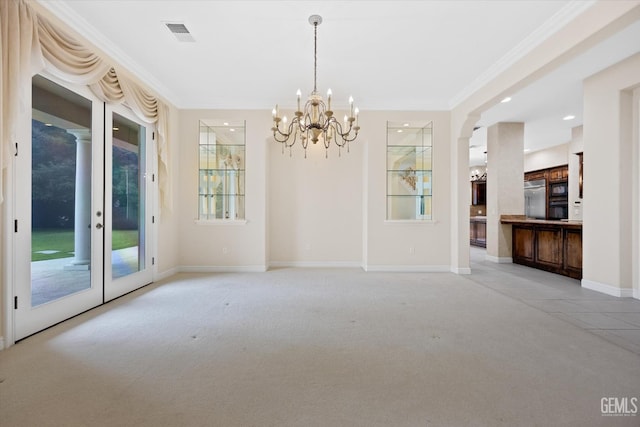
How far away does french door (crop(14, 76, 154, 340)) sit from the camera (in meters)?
2.51

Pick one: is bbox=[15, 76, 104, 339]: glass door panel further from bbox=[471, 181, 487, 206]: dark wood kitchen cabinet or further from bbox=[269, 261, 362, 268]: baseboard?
bbox=[471, 181, 487, 206]: dark wood kitchen cabinet

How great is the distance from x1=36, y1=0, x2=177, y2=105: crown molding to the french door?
58 centimetres

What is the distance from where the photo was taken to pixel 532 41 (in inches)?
125

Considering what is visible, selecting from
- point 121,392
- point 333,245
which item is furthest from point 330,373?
point 333,245

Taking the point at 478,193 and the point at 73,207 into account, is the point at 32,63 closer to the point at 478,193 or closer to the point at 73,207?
the point at 73,207

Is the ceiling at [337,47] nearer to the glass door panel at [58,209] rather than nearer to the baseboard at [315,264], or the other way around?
the glass door panel at [58,209]

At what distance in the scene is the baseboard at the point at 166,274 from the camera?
14.9ft

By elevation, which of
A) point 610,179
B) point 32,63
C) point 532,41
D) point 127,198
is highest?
point 532,41

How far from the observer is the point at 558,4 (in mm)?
2660

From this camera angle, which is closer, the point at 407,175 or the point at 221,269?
the point at 221,269

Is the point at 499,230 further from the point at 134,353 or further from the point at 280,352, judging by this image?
the point at 134,353

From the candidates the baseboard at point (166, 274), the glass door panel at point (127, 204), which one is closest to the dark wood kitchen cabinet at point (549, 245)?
the baseboard at point (166, 274)

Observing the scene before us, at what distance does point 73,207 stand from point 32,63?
4.63 feet

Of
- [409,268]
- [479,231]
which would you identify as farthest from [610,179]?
[479,231]
